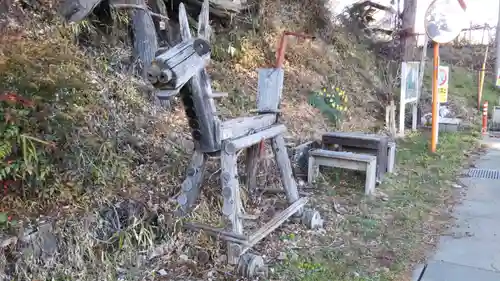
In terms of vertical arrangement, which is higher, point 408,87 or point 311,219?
point 408,87

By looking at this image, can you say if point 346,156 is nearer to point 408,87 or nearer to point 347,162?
point 347,162

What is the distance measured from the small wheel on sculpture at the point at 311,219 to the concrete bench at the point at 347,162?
1.12 metres

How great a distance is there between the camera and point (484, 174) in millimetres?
6320

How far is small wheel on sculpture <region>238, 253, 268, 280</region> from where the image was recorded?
10.7 ft

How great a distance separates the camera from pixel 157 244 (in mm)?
3480

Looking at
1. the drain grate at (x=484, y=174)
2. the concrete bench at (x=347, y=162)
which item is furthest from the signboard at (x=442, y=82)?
the concrete bench at (x=347, y=162)

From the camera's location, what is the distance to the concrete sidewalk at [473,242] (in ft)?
11.5

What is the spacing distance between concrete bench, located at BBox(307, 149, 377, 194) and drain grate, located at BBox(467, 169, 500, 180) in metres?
1.94

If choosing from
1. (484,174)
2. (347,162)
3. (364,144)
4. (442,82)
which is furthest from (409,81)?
(347,162)

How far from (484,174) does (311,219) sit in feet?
11.6

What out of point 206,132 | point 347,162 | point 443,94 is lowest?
point 347,162

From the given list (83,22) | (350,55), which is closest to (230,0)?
(83,22)

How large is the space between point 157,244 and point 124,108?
5.21ft

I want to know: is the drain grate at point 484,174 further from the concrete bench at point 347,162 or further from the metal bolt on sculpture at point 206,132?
the metal bolt on sculpture at point 206,132
